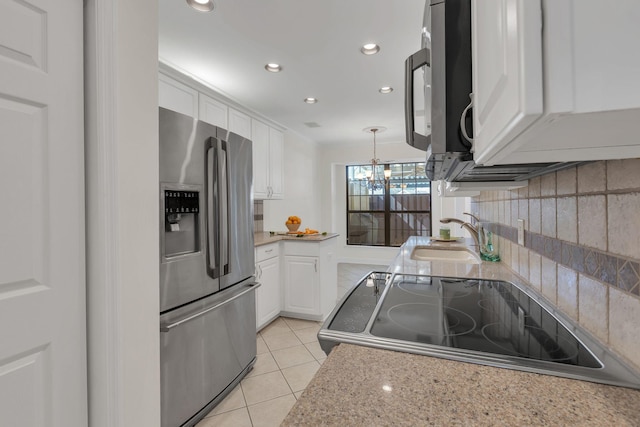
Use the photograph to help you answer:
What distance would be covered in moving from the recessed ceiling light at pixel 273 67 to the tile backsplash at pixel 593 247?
7.52 ft

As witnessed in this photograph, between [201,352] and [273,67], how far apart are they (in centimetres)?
237

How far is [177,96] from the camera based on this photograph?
2.64 metres

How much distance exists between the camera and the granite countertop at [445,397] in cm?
47

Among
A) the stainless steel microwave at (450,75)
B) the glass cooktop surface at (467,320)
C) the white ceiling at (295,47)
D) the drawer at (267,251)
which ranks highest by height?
the white ceiling at (295,47)

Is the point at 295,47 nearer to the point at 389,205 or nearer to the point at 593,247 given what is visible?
the point at 593,247

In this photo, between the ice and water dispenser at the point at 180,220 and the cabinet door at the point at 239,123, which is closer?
the ice and water dispenser at the point at 180,220

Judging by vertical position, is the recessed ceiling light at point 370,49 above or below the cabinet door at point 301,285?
above

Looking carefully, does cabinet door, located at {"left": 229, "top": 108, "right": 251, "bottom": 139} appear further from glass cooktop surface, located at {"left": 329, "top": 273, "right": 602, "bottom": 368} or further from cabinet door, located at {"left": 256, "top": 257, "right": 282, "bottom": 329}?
glass cooktop surface, located at {"left": 329, "top": 273, "right": 602, "bottom": 368}

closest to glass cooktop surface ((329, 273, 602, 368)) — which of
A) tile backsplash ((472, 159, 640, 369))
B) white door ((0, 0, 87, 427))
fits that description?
tile backsplash ((472, 159, 640, 369))

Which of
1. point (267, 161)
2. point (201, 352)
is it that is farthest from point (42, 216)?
point (267, 161)

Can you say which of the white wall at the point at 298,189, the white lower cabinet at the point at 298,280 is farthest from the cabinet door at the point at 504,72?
the white wall at the point at 298,189

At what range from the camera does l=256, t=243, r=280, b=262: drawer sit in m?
2.79

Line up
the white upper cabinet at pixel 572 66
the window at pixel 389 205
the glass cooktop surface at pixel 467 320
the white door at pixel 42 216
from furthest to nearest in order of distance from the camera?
the window at pixel 389 205 < the white door at pixel 42 216 < the glass cooktop surface at pixel 467 320 < the white upper cabinet at pixel 572 66

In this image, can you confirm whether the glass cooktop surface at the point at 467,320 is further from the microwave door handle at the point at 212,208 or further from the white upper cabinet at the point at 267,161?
the white upper cabinet at the point at 267,161
